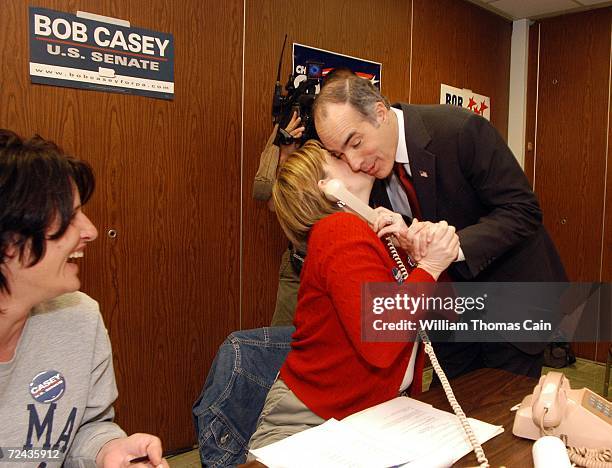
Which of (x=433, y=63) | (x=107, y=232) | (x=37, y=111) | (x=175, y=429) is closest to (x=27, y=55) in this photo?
(x=37, y=111)

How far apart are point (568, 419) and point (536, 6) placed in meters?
4.21

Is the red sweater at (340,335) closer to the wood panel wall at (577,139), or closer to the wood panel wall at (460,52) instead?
the wood panel wall at (460,52)

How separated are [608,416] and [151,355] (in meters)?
2.11

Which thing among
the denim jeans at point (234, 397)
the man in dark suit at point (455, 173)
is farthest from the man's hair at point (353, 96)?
the denim jeans at point (234, 397)

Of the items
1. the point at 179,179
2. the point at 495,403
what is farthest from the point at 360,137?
the point at 179,179

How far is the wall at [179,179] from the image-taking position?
237cm

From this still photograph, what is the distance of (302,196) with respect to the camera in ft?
4.59

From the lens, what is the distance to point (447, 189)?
1717 millimetres

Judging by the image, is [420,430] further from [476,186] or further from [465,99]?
[465,99]

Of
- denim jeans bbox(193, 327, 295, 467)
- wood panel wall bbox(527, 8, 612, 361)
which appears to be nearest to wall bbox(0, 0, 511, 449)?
denim jeans bbox(193, 327, 295, 467)

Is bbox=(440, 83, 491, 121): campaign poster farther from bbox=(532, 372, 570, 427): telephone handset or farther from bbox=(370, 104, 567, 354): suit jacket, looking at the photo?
bbox=(532, 372, 570, 427): telephone handset

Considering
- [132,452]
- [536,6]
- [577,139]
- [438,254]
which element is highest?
[536,6]

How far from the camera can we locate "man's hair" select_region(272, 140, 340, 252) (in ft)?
4.58

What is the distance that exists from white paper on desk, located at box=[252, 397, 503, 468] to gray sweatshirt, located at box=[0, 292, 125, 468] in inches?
14.8
